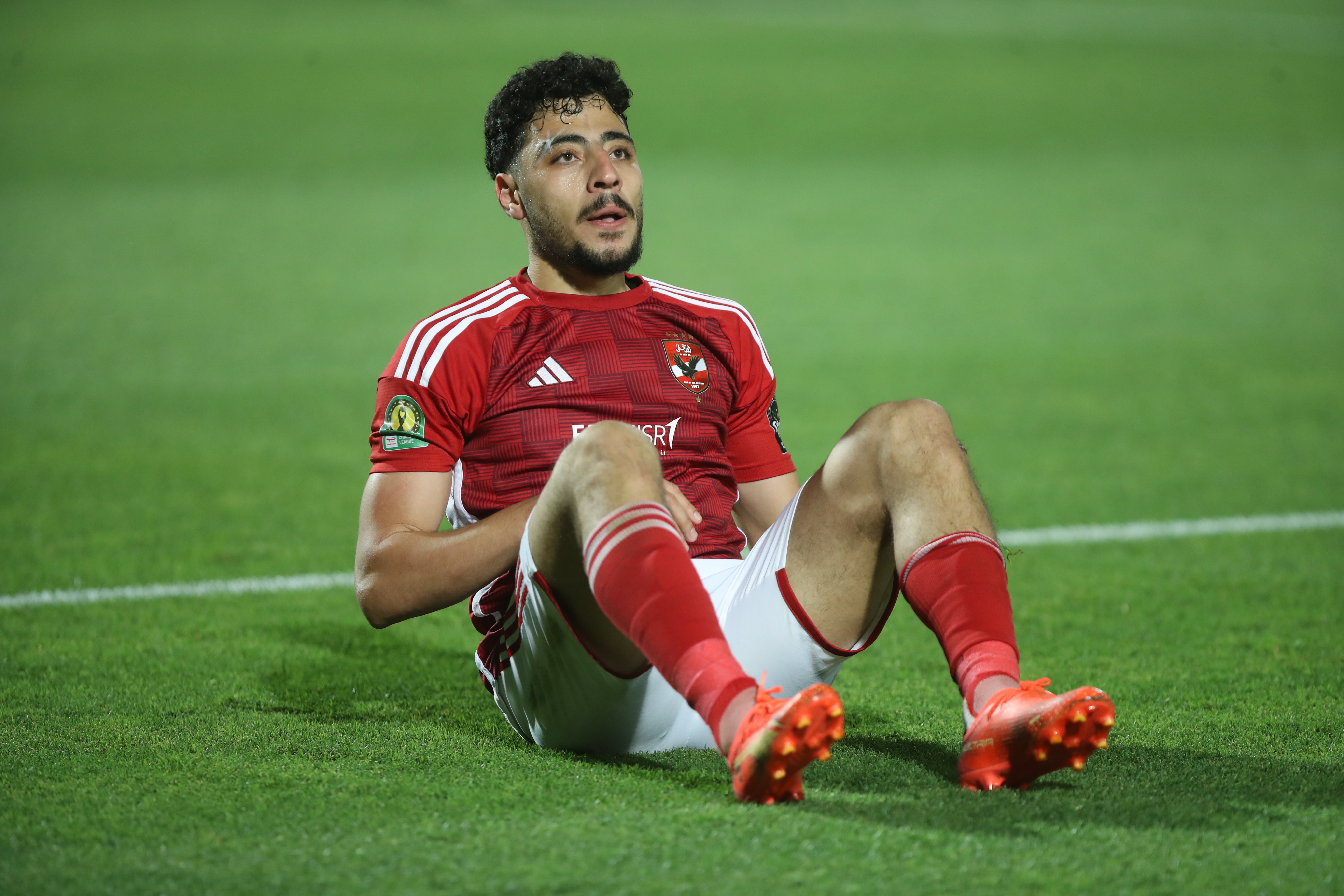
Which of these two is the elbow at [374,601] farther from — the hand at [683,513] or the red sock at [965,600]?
the red sock at [965,600]

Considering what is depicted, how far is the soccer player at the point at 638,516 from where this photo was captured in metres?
2.41

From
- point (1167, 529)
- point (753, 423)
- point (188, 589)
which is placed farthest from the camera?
point (1167, 529)

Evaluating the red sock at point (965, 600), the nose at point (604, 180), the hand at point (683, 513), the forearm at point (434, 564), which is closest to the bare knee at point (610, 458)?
the hand at point (683, 513)

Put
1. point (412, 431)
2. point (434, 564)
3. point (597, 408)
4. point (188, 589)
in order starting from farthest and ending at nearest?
point (188, 589), point (597, 408), point (412, 431), point (434, 564)

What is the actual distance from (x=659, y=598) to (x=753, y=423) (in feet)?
3.40

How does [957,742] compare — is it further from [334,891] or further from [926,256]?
[926,256]

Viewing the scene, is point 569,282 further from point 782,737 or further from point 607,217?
point 782,737

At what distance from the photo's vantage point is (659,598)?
7.88 feet

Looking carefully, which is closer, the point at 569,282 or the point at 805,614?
the point at 805,614

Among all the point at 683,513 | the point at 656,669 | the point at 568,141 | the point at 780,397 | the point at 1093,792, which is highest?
the point at 568,141

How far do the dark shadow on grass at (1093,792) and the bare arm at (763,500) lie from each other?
1.94ft

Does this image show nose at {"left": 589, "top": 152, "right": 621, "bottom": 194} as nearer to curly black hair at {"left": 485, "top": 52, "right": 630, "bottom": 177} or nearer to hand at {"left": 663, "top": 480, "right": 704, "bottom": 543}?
curly black hair at {"left": 485, "top": 52, "right": 630, "bottom": 177}

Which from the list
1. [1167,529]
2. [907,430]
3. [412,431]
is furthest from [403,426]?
[1167,529]

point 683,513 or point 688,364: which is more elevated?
point 688,364
